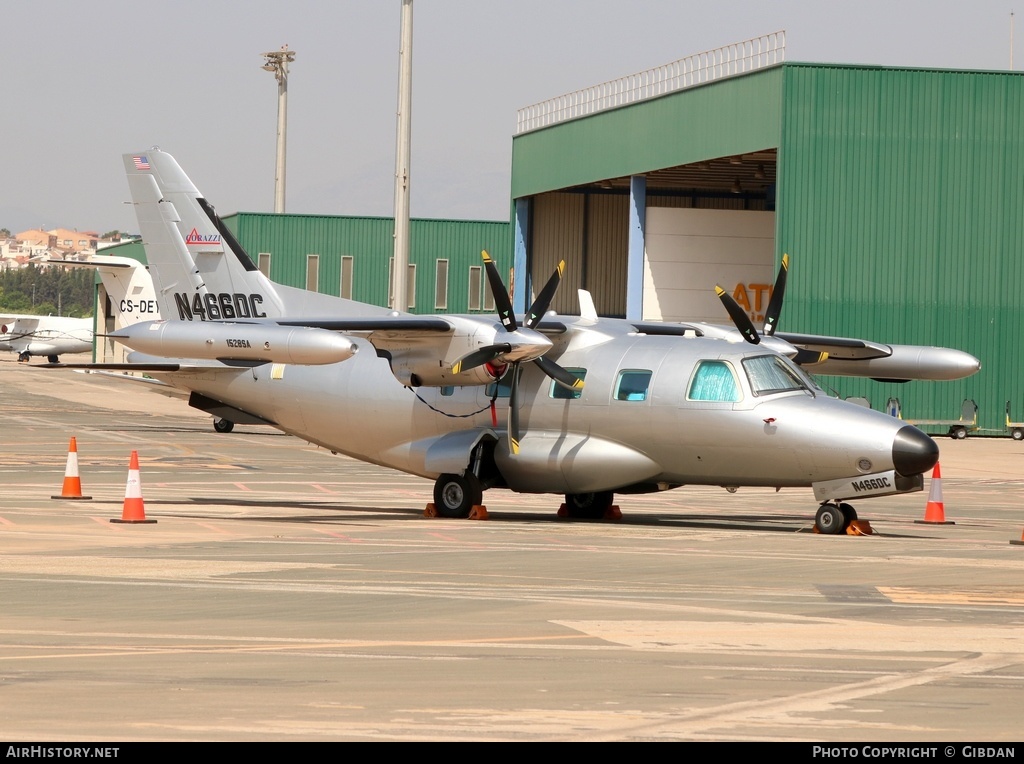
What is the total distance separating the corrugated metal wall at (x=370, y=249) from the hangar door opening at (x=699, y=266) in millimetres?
20889

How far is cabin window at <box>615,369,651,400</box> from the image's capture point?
20781 millimetres

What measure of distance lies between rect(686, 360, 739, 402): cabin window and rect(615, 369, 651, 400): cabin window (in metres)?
0.71

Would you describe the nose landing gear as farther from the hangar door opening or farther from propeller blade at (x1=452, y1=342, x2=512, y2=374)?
the hangar door opening

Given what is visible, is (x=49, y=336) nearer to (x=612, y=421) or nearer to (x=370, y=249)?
(x=370, y=249)

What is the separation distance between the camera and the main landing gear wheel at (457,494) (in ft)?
71.6

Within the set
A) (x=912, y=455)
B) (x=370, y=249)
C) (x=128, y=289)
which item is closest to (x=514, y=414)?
A: (x=912, y=455)

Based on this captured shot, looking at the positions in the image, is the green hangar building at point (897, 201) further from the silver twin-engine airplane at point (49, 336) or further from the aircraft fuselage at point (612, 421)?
the silver twin-engine airplane at point (49, 336)

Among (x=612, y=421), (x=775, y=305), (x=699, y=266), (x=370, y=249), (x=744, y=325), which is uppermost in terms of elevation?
(x=370, y=249)

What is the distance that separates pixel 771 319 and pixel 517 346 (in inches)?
177

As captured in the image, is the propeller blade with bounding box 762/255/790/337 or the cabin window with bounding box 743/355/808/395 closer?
the cabin window with bounding box 743/355/808/395

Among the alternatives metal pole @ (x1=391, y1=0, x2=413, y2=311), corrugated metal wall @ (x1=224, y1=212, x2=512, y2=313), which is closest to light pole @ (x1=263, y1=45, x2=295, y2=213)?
corrugated metal wall @ (x1=224, y1=212, x2=512, y2=313)

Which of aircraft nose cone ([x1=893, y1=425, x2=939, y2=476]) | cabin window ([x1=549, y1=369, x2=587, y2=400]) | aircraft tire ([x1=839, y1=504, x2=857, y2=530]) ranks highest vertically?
cabin window ([x1=549, y1=369, x2=587, y2=400])

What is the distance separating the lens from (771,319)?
75.3ft

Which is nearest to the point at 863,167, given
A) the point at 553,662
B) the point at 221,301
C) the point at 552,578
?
the point at 221,301
